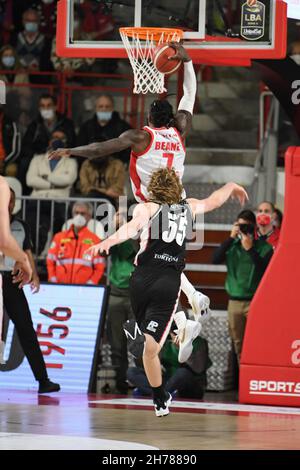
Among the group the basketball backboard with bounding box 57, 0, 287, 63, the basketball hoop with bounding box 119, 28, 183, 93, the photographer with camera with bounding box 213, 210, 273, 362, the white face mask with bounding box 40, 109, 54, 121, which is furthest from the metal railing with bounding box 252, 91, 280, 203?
the basketball hoop with bounding box 119, 28, 183, 93

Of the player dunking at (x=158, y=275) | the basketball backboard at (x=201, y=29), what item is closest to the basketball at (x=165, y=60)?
the basketball backboard at (x=201, y=29)

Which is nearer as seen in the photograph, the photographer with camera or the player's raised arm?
the player's raised arm

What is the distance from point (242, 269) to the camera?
14.4 meters

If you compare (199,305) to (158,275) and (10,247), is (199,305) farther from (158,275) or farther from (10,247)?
(10,247)

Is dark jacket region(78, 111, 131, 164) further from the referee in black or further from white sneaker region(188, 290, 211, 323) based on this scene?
white sneaker region(188, 290, 211, 323)

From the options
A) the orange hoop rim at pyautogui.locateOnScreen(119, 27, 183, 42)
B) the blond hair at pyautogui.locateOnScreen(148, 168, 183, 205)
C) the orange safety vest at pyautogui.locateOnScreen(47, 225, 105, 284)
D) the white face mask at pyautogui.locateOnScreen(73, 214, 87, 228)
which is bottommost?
the orange safety vest at pyautogui.locateOnScreen(47, 225, 105, 284)

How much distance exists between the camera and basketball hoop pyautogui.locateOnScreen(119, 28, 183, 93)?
39.0 ft

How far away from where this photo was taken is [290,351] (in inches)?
516

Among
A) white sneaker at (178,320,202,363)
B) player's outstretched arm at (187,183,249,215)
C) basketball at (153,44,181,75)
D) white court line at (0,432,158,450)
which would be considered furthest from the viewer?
basketball at (153,44,181,75)

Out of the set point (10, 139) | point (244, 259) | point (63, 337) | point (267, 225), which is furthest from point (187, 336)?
point (10, 139)

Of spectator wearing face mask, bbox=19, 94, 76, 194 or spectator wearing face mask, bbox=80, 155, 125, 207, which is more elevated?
spectator wearing face mask, bbox=19, 94, 76, 194

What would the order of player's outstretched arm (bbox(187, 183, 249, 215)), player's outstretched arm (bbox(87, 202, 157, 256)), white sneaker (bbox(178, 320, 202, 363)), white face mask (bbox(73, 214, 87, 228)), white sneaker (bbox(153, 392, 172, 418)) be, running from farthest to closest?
white face mask (bbox(73, 214, 87, 228)) < white sneaker (bbox(178, 320, 202, 363)) < player's outstretched arm (bbox(187, 183, 249, 215)) < white sneaker (bbox(153, 392, 172, 418)) < player's outstretched arm (bbox(87, 202, 157, 256))

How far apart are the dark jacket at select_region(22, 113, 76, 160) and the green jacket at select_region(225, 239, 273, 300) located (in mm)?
3704
